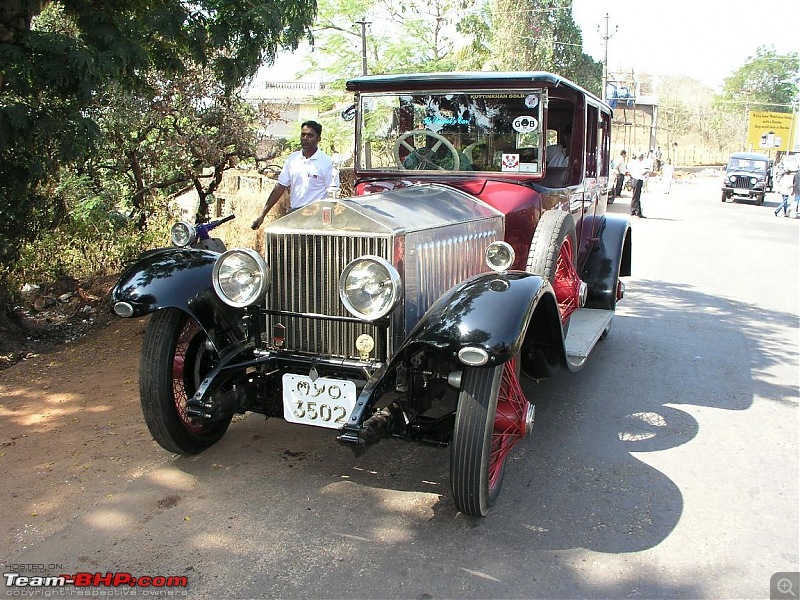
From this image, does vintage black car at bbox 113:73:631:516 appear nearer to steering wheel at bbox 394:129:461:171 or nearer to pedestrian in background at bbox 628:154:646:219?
steering wheel at bbox 394:129:461:171

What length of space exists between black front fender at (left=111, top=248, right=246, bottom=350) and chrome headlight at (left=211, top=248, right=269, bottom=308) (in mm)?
192

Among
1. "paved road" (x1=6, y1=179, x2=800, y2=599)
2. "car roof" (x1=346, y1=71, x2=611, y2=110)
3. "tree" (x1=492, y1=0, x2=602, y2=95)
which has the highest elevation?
"tree" (x1=492, y1=0, x2=602, y2=95)

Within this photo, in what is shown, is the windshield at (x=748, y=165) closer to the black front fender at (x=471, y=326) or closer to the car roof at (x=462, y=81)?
the car roof at (x=462, y=81)

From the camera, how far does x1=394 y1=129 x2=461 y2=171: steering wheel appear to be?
4.96 metres

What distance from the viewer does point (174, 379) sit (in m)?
3.83

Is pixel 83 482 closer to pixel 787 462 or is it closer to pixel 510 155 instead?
pixel 510 155

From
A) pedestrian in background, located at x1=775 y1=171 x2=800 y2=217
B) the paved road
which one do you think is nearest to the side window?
the paved road

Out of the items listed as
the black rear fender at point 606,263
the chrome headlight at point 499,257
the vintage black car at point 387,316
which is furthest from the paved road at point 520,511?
the chrome headlight at point 499,257

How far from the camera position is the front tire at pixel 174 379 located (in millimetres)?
3543

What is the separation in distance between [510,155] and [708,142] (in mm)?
56394

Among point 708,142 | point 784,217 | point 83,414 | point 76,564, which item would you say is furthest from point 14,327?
point 708,142

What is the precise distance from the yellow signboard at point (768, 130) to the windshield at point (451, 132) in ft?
143

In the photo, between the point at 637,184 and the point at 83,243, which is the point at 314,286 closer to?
the point at 83,243

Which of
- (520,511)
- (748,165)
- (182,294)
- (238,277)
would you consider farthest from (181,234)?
(748,165)
